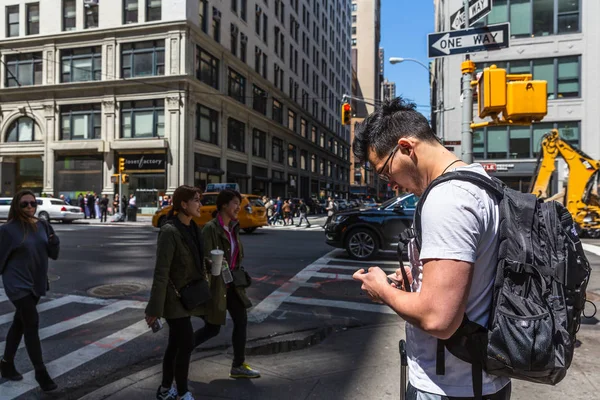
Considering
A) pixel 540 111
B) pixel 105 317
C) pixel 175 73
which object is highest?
pixel 175 73

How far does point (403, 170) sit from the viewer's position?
172cm

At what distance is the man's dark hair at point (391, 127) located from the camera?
1.66m

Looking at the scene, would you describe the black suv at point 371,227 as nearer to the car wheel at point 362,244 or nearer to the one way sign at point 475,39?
the car wheel at point 362,244

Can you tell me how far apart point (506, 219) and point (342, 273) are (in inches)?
321

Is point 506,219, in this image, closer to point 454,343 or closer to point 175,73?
point 454,343

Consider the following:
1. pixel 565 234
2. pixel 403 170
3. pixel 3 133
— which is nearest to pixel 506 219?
pixel 565 234

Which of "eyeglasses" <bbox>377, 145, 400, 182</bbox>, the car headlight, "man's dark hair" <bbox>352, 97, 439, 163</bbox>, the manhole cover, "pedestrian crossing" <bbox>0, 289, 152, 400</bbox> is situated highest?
"man's dark hair" <bbox>352, 97, 439, 163</bbox>

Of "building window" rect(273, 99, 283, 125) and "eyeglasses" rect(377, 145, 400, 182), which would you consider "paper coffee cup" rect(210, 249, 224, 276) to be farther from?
"building window" rect(273, 99, 283, 125)

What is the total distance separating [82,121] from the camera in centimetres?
3128

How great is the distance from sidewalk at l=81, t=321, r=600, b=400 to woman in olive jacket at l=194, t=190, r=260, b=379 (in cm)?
25

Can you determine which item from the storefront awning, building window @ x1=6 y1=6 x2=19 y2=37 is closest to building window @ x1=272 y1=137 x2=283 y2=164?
the storefront awning

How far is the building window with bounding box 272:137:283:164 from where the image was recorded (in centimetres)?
4551

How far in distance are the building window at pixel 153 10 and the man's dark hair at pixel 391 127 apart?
32.5 m

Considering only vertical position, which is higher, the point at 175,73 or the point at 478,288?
the point at 175,73
